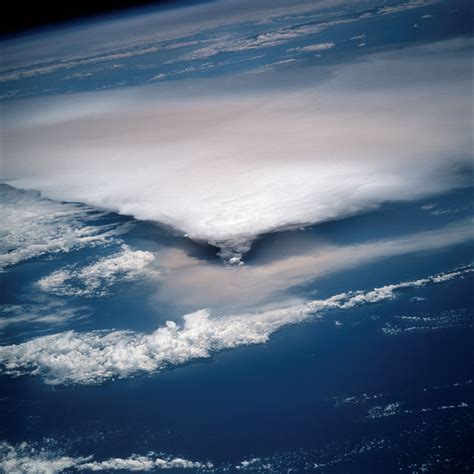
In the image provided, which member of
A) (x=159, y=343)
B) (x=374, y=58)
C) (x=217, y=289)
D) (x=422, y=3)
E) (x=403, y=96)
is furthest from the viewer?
(x=422, y=3)

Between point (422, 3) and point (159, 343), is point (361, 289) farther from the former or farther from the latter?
point (422, 3)

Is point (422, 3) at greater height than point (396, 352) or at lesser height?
greater

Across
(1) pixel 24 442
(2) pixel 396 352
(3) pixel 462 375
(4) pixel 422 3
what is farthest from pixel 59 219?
(4) pixel 422 3

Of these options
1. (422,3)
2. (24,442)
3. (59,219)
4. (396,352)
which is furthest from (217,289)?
(422,3)

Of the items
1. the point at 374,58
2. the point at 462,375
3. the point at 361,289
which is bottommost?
the point at 462,375

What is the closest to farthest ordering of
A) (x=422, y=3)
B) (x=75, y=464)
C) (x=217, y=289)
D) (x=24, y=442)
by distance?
(x=75, y=464)
(x=24, y=442)
(x=217, y=289)
(x=422, y=3)

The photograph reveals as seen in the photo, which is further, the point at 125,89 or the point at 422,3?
the point at 422,3

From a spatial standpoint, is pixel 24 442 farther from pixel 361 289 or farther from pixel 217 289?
pixel 361 289

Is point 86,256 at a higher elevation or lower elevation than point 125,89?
lower

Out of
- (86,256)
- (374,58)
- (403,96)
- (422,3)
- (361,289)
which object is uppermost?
(422,3)
